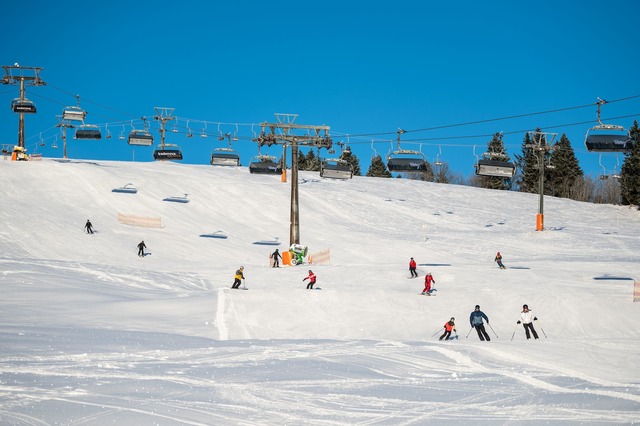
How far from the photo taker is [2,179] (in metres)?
52.8

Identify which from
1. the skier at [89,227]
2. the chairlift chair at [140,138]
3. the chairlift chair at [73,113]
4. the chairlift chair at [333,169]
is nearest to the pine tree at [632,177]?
the chairlift chair at [333,169]

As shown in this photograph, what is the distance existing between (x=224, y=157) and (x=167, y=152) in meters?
4.60

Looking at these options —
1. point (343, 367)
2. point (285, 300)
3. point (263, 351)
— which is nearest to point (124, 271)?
point (285, 300)

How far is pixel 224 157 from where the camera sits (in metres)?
50.5

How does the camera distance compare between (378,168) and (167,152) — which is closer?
(167,152)

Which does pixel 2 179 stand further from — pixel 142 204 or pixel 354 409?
pixel 354 409

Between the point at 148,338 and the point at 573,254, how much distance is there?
38641mm

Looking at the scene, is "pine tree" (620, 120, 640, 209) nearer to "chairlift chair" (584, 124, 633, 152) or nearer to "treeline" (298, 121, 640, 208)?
"treeline" (298, 121, 640, 208)

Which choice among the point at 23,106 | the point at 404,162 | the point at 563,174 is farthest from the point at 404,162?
the point at 563,174

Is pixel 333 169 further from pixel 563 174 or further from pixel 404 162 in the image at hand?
pixel 563 174

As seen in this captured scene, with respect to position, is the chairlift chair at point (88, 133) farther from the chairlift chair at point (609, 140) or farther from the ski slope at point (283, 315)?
the chairlift chair at point (609, 140)

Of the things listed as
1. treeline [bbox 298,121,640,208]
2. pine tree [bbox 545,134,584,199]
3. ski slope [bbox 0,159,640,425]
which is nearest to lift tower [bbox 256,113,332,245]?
ski slope [bbox 0,159,640,425]

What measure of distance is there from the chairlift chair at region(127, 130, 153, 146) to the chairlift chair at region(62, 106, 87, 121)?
3758mm

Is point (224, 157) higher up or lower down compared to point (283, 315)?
higher up
